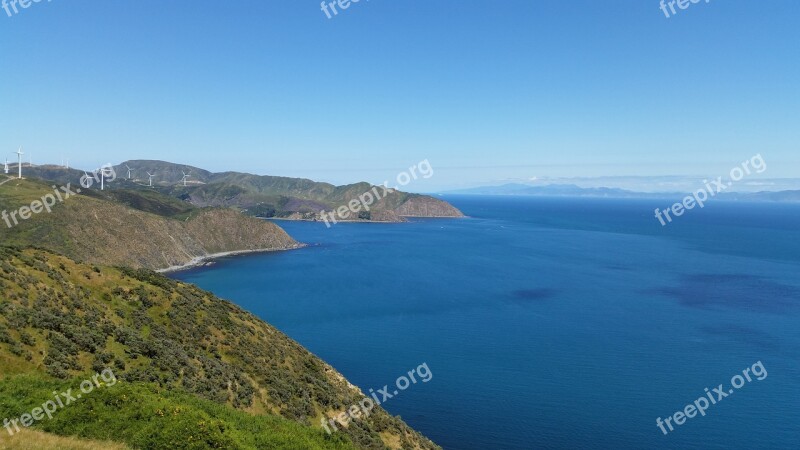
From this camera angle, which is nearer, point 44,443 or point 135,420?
point 44,443

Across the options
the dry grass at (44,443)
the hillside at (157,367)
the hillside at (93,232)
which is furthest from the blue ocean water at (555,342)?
the dry grass at (44,443)

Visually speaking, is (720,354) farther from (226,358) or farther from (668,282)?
(226,358)

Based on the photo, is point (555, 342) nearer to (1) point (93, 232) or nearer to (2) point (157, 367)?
(2) point (157, 367)

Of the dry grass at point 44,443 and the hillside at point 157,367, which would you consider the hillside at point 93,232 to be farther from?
the dry grass at point 44,443

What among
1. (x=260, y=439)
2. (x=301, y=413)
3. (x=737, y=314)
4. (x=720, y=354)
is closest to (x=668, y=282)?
(x=737, y=314)

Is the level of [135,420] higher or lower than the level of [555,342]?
higher

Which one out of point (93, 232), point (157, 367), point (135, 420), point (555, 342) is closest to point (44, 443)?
point (135, 420)
